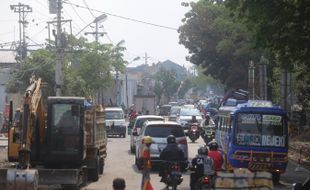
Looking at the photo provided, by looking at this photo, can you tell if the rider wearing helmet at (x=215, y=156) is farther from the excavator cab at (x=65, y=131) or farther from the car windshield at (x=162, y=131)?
the car windshield at (x=162, y=131)

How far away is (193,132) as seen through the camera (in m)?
40.2

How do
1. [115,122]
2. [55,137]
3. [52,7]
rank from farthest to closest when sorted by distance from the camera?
[52,7]
[115,122]
[55,137]

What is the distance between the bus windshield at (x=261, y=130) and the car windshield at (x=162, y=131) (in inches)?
158

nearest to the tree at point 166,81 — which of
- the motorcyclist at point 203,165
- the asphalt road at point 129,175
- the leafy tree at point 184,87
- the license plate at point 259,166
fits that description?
the leafy tree at point 184,87

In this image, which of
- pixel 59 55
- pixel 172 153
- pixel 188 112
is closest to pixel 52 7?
pixel 59 55

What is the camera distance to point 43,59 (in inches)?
2253

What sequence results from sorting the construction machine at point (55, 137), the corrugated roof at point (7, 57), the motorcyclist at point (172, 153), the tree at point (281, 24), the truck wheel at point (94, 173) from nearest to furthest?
the motorcyclist at point (172, 153), the construction machine at point (55, 137), the tree at point (281, 24), the truck wheel at point (94, 173), the corrugated roof at point (7, 57)

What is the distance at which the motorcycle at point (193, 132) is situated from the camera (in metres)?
40.1

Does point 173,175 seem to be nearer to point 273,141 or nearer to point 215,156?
point 215,156

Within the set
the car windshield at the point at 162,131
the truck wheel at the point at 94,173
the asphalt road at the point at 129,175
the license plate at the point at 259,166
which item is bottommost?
the asphalt road at the point at 129,175

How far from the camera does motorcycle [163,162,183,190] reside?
17766mm

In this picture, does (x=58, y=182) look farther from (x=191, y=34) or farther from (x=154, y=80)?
(x=154, y=80)

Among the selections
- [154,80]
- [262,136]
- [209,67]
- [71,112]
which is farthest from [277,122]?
[154,80]

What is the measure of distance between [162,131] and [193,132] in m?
15.1
